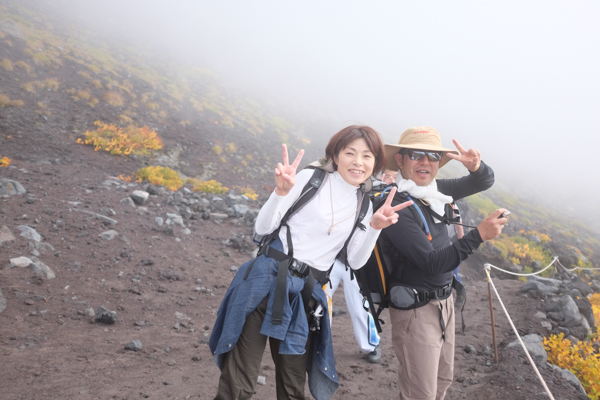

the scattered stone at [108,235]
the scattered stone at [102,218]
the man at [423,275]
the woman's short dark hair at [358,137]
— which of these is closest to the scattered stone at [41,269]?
the scattered stone at [108,235]

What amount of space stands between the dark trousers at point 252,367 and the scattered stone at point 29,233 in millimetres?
5814

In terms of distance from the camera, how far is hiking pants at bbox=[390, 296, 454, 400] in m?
2.51

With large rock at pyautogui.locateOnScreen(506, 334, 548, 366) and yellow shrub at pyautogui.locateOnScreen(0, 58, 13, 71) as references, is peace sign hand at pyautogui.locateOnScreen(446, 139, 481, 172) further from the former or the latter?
yellow shrub at pyautogui.locateOnScreen(0, 58, 13, 71)

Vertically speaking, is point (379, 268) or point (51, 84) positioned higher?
point (379, 268)

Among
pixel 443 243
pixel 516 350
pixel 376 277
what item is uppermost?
pixel 443 243

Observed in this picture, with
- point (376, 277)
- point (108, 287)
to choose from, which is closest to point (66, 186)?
point (108, 287)

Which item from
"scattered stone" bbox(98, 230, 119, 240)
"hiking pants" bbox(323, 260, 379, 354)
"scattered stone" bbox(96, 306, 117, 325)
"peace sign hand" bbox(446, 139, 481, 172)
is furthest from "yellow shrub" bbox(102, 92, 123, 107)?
"peace sign hand" bbox(446, 139, 481, 172)

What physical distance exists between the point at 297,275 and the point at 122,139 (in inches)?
505

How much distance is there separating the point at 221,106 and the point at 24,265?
23291 millimetres

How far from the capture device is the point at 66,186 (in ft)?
28.5

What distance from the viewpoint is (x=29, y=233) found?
20.1 ft

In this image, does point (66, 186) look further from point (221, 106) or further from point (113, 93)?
point (221, 106)

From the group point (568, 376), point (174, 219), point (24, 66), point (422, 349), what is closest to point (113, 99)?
point (24, 66)

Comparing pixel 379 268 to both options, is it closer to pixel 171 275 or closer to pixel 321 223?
pixel 321 223
